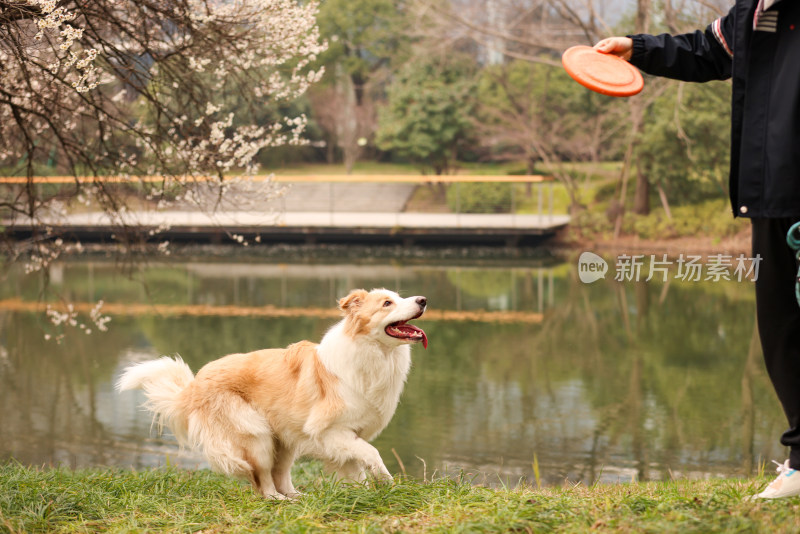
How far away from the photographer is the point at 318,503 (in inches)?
141

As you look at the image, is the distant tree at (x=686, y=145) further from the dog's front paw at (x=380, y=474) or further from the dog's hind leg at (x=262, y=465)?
the dog's front paw at (x=380, y=474)

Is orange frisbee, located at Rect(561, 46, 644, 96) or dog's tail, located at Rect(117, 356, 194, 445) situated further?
dog's tail, located at Rect(117, 356, 194, 445)

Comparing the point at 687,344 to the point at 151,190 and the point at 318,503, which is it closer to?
the point at 151,190

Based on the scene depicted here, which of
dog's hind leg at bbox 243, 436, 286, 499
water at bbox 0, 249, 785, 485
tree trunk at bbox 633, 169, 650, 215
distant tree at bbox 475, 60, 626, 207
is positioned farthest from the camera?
distant tree at bbox 475, 60, 626, 207

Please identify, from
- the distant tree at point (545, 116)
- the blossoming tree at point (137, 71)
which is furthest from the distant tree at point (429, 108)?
the blossoming tree at point (137, 71)

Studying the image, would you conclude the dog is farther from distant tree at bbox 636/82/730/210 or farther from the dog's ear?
distant tree at bbox 636/82/730/210

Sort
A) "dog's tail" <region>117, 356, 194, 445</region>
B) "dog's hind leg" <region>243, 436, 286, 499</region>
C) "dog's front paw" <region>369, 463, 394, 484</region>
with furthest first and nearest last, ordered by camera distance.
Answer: "dog's tail" <region>117, 356, 194, 445</region> → "dog's hind leg" <region>243, 436, 286, 499</region> → "dog's front paw" <region>369, 463, 394, 484</region>

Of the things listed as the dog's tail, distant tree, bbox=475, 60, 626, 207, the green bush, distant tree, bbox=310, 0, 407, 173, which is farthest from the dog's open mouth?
distant tree, bbox=310, 0, 407, 173

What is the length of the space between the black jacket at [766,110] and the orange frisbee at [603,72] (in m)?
0.41

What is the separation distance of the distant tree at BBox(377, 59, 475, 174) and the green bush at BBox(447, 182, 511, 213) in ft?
23.4

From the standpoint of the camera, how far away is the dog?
13.9 feet

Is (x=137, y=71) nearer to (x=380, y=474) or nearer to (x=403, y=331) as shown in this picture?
(x=403, y=331)

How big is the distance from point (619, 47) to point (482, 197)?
23.7 metres

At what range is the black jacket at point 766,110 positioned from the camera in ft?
9.39
